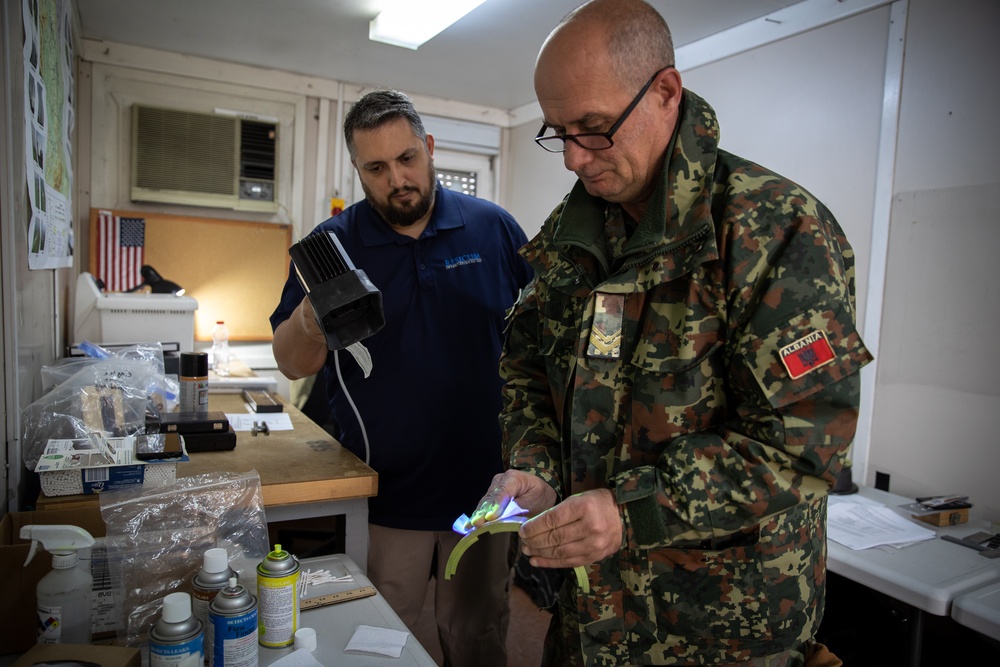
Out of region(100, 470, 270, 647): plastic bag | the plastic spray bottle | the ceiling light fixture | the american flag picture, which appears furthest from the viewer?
the american flag picture

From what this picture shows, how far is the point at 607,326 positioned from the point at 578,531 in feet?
1.06

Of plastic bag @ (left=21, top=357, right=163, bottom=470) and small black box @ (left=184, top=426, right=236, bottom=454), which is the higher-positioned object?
plastic bag @ (left=21, top=357, right=163, bottom=470)

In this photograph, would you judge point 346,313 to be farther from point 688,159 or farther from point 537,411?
point 688,159

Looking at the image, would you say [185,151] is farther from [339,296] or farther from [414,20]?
[339,296]

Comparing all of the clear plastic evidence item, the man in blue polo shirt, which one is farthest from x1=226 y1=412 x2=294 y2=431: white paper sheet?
the clear plastic evidence item

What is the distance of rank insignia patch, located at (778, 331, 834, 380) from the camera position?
0.88 meters

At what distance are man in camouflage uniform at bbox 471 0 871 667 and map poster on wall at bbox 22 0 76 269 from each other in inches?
50.8

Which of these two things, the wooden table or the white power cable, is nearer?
the wooden table

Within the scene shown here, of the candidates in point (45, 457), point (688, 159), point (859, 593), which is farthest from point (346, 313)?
point (859, 593)

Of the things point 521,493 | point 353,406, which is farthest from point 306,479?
point 521,493

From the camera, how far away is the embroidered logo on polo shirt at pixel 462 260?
5.96ft

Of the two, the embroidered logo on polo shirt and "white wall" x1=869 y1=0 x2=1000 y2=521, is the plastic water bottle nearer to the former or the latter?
the embroidered logo on polo shirt

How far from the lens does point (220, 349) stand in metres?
3.71

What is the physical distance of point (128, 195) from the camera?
3.82 metres
